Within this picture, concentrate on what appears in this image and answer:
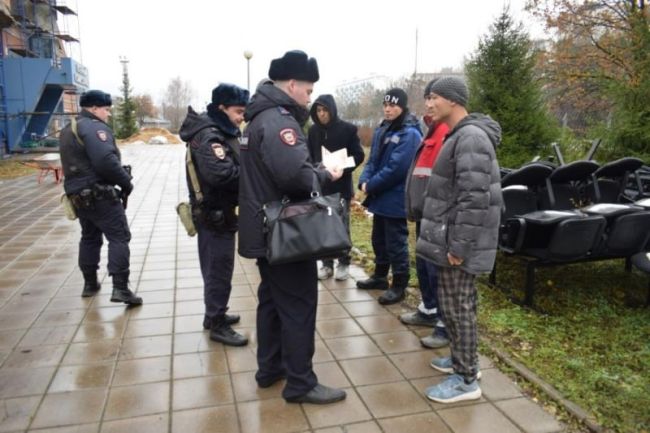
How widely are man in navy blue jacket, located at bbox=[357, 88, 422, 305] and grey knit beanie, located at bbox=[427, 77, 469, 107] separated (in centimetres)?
127

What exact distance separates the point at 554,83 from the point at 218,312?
55.0ft

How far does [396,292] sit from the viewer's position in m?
4.53

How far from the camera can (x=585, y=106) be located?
18.0 m

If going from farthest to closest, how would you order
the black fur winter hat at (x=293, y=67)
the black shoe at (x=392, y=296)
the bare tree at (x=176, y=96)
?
the bare tree at (x=176, y=96) → the black shoe at (x=392, y=296) → the black fur winter hat at (x=293, y=67)

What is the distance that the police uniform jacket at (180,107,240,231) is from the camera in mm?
3338

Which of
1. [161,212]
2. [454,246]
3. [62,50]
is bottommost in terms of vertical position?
[161,212]

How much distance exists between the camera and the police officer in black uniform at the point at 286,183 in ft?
8.41

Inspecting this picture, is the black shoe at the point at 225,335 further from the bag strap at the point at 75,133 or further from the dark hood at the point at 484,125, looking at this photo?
the dark hood at the point at 484,125

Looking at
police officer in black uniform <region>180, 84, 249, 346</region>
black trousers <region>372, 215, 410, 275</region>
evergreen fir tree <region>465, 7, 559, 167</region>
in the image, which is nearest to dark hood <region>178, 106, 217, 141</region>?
police officer in black uniform <region>180, 84, 249, 346</region>

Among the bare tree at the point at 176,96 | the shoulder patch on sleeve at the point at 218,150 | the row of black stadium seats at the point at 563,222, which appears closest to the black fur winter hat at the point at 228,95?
the shoulder patch on sleeve at the point at 218,150

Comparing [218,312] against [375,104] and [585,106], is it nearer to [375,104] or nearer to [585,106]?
[585,106]

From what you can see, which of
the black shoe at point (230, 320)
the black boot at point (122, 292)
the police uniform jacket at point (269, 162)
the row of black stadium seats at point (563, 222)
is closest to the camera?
the police uniform jacket at point (269, 162)

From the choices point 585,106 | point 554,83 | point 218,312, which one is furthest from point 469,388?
point 585,106

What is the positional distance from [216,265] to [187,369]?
29.1 inches
